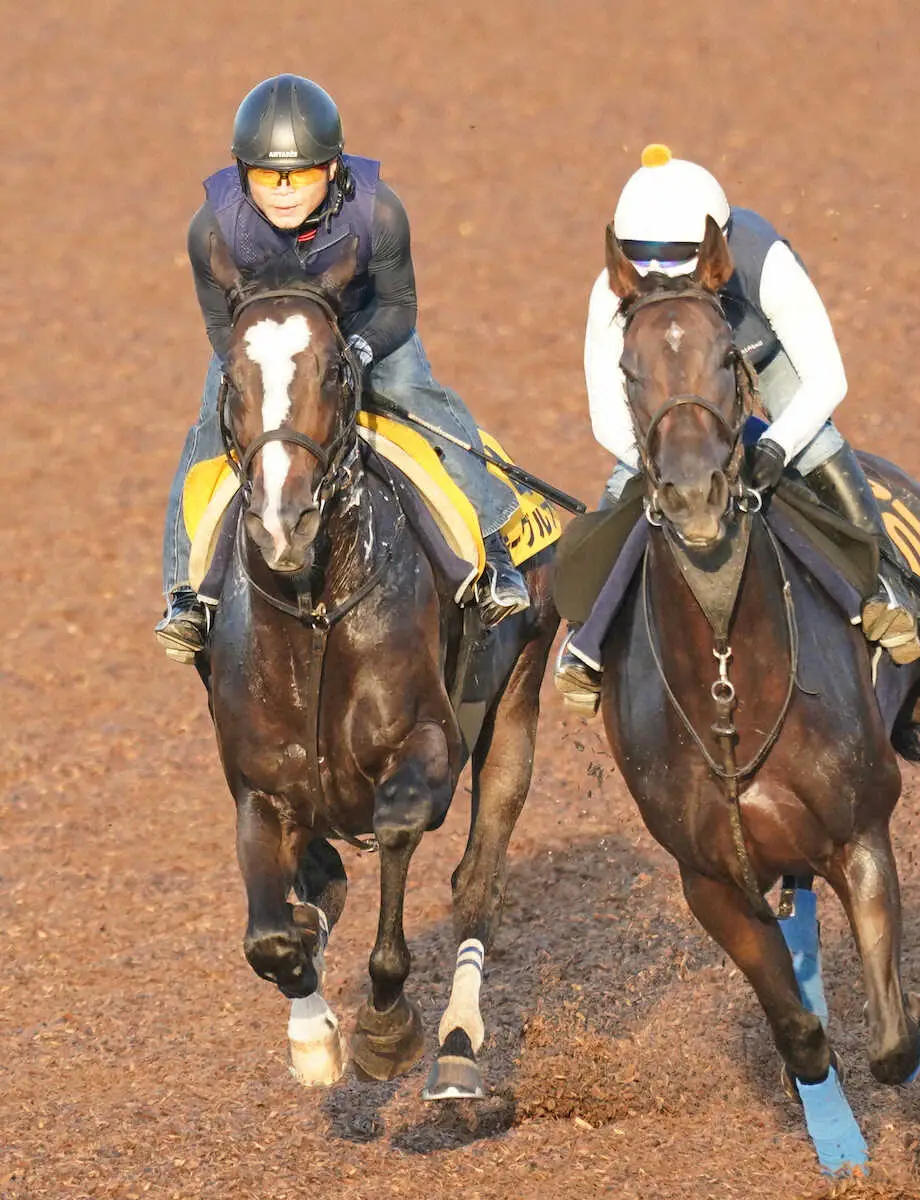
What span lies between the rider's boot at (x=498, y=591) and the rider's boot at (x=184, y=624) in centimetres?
110

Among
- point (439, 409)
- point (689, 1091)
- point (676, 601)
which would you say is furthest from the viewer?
point (689, 1091)

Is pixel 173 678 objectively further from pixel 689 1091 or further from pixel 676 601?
pixel 676 601

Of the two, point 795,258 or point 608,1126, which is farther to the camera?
point 608,1126

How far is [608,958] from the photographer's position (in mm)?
10523

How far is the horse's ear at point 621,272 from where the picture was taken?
6.00m

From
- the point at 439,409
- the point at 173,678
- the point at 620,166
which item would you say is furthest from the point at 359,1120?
the point at 620,166

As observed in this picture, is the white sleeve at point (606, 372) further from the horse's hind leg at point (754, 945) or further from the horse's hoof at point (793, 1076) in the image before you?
the horse's hoof at point (793, 1076)

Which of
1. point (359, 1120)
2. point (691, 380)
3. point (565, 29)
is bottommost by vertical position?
point (359, 1120)

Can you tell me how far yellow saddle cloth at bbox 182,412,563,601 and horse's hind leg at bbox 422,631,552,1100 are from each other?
1.35 m

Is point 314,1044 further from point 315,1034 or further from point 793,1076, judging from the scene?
point 793,1076

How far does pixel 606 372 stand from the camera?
6.71 metres

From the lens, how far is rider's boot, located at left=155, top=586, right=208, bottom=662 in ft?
25.2


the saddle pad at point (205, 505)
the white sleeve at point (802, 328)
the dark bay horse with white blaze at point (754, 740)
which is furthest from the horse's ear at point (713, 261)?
the saddle pad at point (205, 505)

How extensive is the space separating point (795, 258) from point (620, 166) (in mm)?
13293
